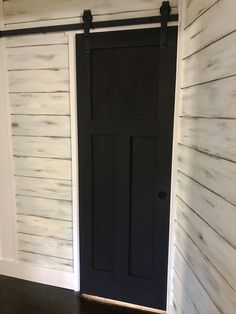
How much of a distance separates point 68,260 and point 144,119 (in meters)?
1.44

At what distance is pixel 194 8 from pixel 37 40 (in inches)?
51.2

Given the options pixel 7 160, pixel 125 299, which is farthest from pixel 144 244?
pixel 7 160

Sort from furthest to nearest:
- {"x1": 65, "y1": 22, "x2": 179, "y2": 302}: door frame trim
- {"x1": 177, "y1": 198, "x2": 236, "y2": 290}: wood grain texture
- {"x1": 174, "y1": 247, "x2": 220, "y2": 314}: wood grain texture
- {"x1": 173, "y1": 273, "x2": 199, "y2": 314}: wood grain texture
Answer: {"x1": 65, "y1": 22, "x2": 179, "y2": 302}: door frame trim → {"x1": 173, "y1": 273, "x2": 199, "y2": 314}: wood grain texture → {"x1": 174, "y1": 247, "x2": 220, "y2": 314}: wood grain texture → {"x1": 177, "y1": 198, "x2": 236, "y2": 290}: wood grain texture

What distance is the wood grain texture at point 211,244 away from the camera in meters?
1.02

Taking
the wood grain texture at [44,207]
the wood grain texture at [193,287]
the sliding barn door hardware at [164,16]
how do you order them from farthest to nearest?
the wood grain texture at [44,207] < the sliding barn door hardware at [164,16] < the wood grain texture at [193,287]

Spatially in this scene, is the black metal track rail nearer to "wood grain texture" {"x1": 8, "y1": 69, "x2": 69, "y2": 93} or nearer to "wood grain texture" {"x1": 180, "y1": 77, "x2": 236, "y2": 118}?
"wood grain texture" {"x1": 8, "y1": 69, "x2": 69, "y2": 93}

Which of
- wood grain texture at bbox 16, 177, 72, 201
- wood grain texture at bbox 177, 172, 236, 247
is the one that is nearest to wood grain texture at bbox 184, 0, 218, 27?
wood grain texture at bbox 177, 172, 236, 247

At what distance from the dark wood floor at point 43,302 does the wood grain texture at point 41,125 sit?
56.3 inches

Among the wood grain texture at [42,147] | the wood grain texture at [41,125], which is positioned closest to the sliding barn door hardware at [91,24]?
the wood grain texture at [41,125]

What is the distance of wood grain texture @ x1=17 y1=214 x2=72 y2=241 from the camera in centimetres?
232

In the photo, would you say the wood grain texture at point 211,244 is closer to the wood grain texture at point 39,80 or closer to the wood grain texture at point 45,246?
→ the wood grain texture at point 45,246

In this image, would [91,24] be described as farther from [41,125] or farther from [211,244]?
[211,244]

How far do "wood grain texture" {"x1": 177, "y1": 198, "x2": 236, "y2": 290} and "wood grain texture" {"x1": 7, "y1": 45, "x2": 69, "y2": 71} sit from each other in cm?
148

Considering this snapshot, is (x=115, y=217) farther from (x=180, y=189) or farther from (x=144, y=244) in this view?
(x=180, y=189)
